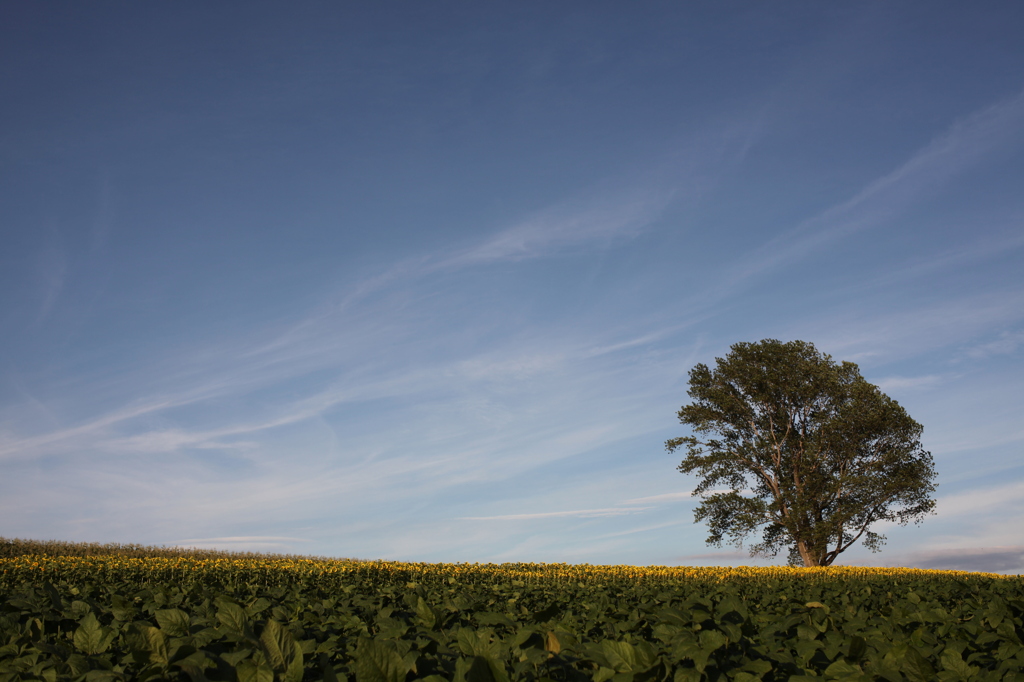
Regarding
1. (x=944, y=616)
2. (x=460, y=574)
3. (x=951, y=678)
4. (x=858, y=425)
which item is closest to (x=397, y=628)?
(x=951, y=678)

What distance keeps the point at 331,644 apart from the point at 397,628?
282 mm

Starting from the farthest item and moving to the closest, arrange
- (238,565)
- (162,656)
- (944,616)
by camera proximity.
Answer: (238,565), (944,616), (162,656)

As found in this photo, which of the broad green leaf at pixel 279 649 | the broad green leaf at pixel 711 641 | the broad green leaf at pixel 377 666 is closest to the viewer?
the broad green leaf at pixel 377 666

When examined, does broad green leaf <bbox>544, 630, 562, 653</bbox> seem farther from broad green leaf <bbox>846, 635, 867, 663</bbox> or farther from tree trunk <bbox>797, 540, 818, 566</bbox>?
tree trunk <bbox>797, 540, 818, 566</bbox>

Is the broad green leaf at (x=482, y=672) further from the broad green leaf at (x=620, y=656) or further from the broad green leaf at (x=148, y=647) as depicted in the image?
the broad green leaf at (x=148, y=647)

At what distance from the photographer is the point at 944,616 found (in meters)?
4.53

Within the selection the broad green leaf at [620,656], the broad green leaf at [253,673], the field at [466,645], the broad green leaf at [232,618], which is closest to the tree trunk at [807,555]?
the field at [466,645]

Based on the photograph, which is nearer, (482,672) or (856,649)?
(482,672)

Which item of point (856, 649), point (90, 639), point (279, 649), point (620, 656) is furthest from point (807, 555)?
point (279, 649)

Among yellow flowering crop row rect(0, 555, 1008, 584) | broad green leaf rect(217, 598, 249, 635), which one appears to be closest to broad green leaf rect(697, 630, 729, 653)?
broad green leaf rect(217, 598, 249, 635)

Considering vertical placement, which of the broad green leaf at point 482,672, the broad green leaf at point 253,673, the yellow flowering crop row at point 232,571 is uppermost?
the broad green leaf at point 482,672

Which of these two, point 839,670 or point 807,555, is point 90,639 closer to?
point 839,670

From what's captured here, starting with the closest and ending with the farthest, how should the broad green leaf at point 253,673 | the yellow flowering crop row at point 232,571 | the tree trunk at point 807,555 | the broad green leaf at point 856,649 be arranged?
1. the broad green leaf at point 253,673
2. the broad green leaf at point 856,649
3. the yellow flowering crop row at point 232,571
4. the tree trunk at point 807,555

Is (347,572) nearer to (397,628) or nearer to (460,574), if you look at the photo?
(460,574)
